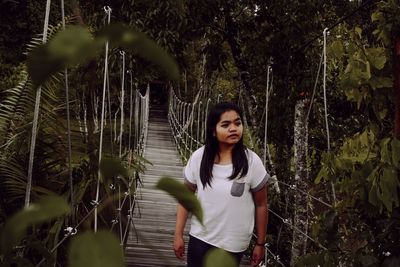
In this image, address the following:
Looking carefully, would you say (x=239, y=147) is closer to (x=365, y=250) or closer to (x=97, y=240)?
(x=365, y=250)

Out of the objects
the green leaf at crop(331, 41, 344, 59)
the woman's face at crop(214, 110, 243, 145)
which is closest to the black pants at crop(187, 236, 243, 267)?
the woman's face at crop(214, 110, 243, 145)

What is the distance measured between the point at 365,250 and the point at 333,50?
477 millimetres

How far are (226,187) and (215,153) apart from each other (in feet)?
0.43

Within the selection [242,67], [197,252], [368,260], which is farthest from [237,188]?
[242,67]

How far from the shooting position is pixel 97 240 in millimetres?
170

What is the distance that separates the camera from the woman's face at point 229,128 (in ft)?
6.31

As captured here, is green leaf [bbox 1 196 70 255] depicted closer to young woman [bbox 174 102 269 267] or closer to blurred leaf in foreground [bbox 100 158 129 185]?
blurred leaf in foreground [bbox 100 158 129 185]

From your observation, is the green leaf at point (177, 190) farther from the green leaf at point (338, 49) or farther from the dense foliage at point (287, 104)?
the green leaf at point (338, 49)

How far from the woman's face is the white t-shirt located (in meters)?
0.08

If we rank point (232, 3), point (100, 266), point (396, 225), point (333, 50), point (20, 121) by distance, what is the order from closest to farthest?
point (100, 266) → point (396, 225) → point (333, 50) → point (20, 121) → point (232, 3)

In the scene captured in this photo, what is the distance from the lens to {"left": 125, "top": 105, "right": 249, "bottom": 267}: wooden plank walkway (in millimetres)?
242

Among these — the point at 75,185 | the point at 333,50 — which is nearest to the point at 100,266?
the point at 333,50

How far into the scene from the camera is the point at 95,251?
163 mm

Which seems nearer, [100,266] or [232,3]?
[100,266]
